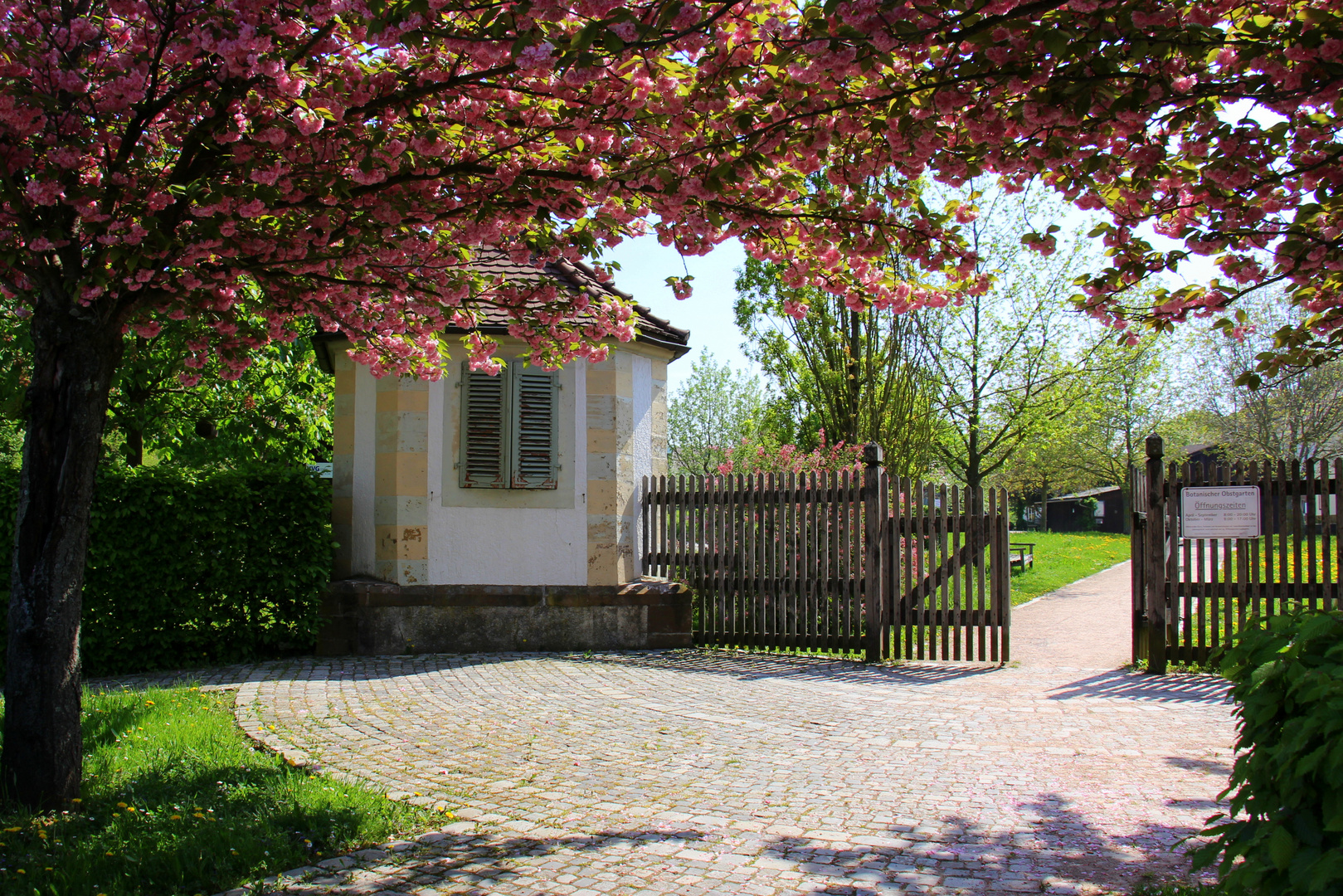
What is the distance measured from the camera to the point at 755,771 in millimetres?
5391

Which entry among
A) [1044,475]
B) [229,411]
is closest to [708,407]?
[1044,475]

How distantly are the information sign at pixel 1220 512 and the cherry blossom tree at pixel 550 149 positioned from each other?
337 cm

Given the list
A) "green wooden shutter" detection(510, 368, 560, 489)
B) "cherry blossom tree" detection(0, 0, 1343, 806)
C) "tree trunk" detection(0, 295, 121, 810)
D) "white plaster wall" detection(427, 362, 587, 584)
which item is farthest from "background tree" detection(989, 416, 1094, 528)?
"tree trunk" detection(0, 295, 121, 810)

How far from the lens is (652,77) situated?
4098 mm

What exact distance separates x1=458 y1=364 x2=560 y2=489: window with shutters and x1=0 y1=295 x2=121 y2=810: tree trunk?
5.32 meters

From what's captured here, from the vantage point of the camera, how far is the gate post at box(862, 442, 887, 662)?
962 centimetres

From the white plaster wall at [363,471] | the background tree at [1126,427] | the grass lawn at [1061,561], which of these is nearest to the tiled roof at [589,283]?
the white plaster wall at [363,471]

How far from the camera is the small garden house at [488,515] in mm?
9766

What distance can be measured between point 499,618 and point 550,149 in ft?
20.3

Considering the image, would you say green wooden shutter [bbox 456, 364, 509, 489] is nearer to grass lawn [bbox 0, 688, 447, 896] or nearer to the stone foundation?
the stone foundation

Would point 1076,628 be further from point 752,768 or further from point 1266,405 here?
point 1266,405

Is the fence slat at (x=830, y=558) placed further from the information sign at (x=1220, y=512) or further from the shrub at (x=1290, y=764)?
the shrub at (x=1290, y=764)

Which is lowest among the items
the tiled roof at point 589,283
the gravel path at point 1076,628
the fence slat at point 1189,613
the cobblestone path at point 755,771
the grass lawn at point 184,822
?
the gravel path at point 1076,628

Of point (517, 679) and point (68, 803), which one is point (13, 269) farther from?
point (517, 679)
